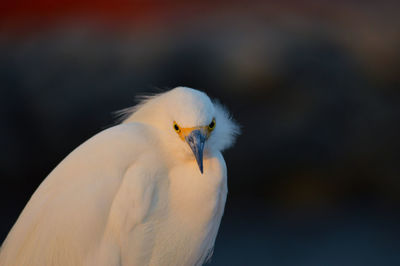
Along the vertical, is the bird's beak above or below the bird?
above

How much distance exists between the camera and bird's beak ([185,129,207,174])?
1.38 meters

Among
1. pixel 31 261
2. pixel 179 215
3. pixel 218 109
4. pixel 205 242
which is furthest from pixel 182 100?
pixel 31 261

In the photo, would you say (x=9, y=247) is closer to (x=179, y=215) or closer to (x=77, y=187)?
(x=77, y=187)

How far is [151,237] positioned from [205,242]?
6.6 inches

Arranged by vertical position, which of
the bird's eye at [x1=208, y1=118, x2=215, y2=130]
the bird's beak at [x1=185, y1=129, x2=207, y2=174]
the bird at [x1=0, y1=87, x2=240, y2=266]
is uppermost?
the bird's eye at [x1=208, y1=118, x2=215, y2=130]

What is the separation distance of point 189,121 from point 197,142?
2.3 inches

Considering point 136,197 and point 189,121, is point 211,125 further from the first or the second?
point 136,197

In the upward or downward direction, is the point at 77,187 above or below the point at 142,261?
above

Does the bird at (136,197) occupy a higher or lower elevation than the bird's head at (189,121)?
lower

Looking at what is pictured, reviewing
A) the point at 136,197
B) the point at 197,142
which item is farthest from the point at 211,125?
the point at 136,197

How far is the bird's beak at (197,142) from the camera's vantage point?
1.38 metres

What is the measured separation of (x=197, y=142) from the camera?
138 centimetres

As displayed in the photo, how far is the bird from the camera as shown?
1446mm

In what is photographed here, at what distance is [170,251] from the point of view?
5.05 ft
